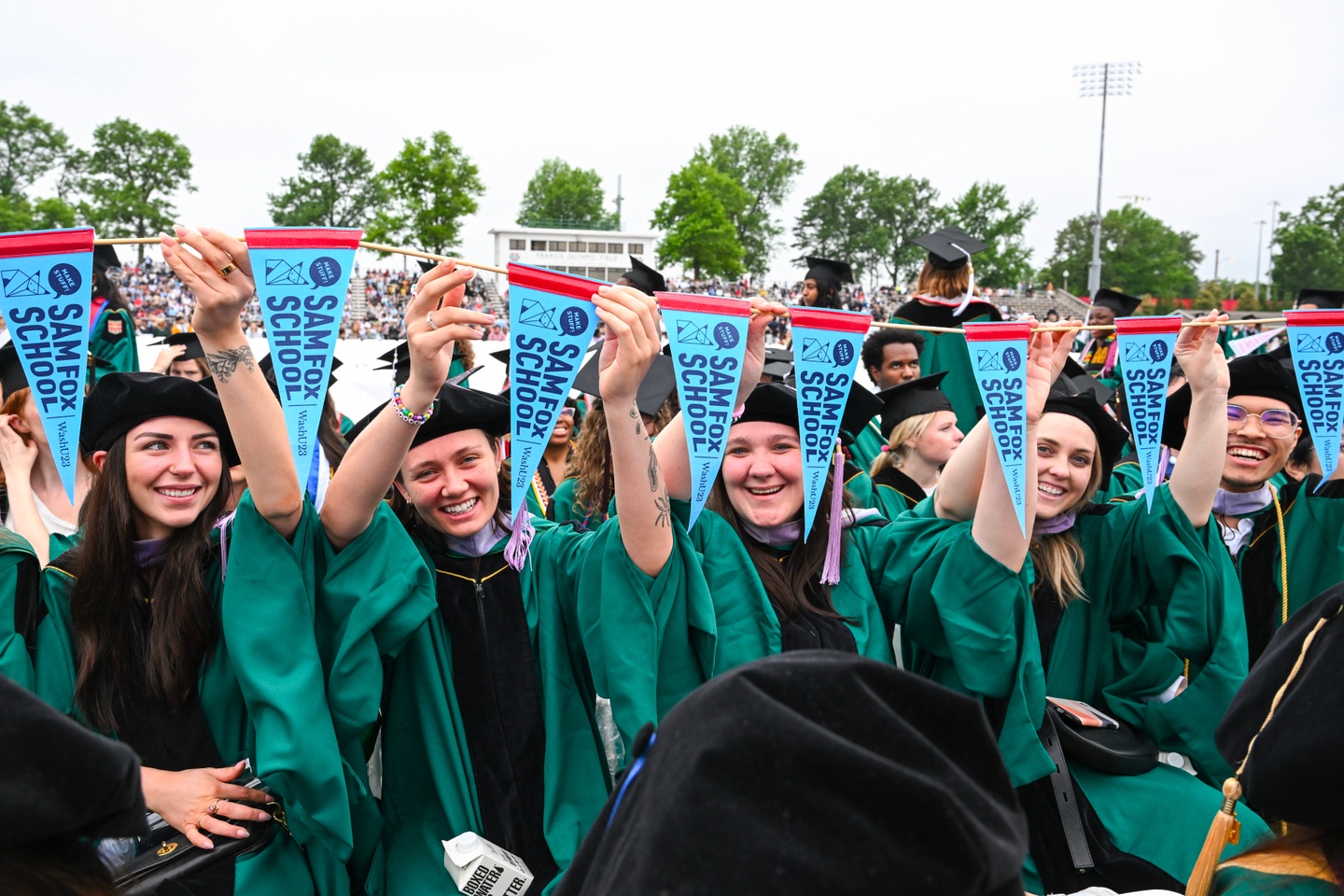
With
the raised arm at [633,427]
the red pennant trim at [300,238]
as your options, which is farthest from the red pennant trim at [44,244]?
the raised arm at [633,427]

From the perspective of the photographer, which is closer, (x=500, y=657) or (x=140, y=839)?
(x=140, y=839)

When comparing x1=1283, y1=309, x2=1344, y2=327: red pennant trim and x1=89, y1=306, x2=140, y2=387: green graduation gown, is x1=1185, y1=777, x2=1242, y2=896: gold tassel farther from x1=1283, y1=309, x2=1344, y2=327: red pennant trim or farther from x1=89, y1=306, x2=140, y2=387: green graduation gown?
→ x1=89, y1=306, x2=140, y2=387: green graduation gown

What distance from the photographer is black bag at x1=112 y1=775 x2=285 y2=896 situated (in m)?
2.51

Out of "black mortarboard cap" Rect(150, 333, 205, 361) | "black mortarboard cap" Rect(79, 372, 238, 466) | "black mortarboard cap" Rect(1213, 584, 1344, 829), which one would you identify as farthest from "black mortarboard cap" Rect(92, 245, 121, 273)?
"black mortarboard cap" Rect(1213, 584, 1344, 829)

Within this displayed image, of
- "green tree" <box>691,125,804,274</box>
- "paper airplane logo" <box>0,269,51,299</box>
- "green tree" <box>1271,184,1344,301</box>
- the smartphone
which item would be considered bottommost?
the smartphone

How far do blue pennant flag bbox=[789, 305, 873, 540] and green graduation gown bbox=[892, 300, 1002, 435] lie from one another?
13.6ft

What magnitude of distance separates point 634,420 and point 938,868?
6.67 feet

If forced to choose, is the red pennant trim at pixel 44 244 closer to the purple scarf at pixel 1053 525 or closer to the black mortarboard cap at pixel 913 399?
the purple scarf at pixel 1053 525

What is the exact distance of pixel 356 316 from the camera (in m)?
40.7

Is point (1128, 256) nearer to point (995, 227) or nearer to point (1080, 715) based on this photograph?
point (995, 227)

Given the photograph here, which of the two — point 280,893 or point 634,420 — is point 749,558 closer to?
point 634,420

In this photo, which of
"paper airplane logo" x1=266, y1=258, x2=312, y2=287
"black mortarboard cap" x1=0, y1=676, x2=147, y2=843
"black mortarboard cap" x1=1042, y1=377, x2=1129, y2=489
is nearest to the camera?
"black mortarboard cap" x1=0, y1=676, x2=147, y2=843

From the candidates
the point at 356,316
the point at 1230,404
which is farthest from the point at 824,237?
the point at 1230,404

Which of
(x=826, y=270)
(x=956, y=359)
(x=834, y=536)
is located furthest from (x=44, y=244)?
(x=826, y=270)
